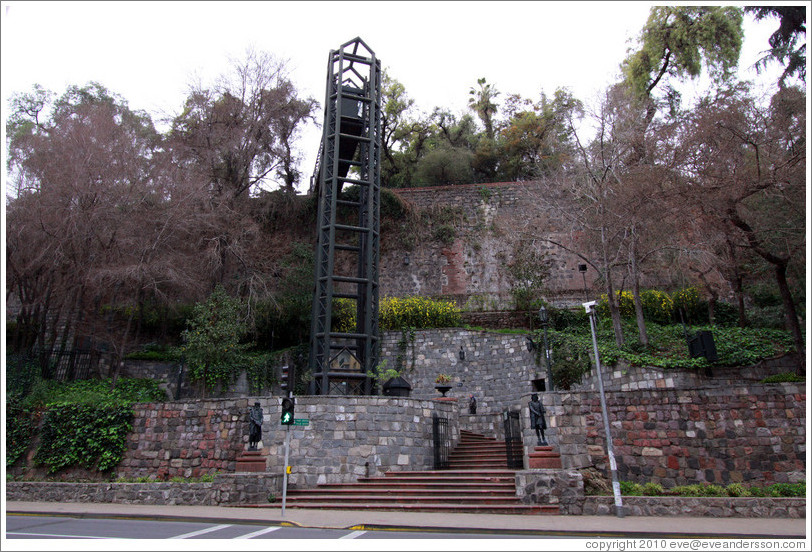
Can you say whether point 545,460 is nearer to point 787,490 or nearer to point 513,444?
point 513,444

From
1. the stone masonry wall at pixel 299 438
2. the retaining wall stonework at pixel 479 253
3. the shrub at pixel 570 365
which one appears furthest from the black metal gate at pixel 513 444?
the retaining wall stonework at pixel 479 253

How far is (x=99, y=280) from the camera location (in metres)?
16.0

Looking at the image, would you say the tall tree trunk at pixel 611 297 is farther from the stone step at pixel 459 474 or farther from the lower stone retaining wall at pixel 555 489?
the lower stone retaining wall at pixel 555 489

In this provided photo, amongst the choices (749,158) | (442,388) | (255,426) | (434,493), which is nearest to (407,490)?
(434,493)

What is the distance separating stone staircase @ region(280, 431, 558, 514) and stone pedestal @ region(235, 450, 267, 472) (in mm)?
912

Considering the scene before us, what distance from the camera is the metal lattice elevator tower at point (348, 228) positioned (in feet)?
51.1

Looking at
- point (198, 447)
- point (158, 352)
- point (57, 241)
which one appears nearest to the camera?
point (198, 447)

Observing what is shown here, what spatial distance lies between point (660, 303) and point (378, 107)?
13.6 m

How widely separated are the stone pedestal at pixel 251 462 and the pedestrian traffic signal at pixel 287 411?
3.12 meters

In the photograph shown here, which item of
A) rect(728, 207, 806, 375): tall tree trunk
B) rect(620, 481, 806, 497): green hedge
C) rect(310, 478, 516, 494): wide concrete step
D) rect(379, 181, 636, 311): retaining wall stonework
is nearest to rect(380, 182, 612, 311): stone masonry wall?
rect(379, 181, 636, 311): retaining wall stonework

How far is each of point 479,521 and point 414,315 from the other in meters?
11.7

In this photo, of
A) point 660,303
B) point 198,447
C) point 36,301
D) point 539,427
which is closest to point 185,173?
point 36,301

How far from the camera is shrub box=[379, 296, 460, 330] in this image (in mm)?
19781

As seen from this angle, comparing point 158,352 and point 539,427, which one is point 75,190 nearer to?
point 158,352
